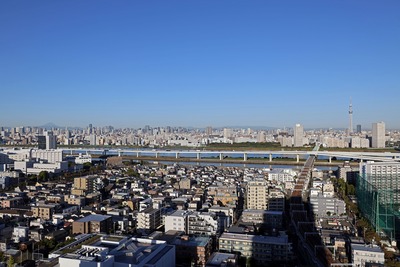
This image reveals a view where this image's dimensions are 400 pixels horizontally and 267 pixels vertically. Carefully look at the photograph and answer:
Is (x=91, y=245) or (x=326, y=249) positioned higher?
(x=91, y=245)

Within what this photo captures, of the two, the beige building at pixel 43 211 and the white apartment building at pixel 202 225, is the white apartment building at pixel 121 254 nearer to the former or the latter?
the white apartment building at pixel 202 225

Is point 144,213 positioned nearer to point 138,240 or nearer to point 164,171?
point 138,240

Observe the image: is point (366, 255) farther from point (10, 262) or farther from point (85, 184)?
point (85, 184)

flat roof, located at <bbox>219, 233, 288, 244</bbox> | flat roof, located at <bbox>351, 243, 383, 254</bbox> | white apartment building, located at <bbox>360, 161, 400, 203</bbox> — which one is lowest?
flat roof, located at <bbox>351, 243, 383, 254</bbox>

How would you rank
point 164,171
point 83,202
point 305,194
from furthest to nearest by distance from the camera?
1. point 164,171
2. point 305,194
3. point 83,202

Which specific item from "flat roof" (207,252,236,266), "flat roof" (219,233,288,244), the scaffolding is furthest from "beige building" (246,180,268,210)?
"flat roof" (207,252,236,266)

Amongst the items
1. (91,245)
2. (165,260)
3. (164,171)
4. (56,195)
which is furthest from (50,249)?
(164,171)

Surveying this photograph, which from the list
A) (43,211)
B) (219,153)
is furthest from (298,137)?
(43,211)

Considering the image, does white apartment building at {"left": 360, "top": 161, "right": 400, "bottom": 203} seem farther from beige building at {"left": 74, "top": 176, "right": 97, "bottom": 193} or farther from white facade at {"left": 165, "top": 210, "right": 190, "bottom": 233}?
beige building at {"left": 74, "top": 176, "right": 97, "bottom": 193}

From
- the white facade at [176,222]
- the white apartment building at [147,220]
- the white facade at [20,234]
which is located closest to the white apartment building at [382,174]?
the white facade at [176,222]
